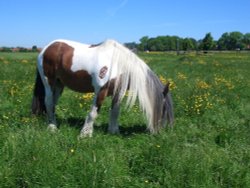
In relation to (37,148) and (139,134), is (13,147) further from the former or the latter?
(139,134)

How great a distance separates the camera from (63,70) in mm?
6891

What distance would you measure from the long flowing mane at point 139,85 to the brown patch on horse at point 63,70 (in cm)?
56

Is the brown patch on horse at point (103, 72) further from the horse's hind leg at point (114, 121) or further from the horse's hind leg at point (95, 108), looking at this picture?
the horse's hind leg at point (114, 121)

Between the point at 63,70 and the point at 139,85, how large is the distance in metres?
1.43

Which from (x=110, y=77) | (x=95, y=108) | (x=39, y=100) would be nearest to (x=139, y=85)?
(x=110, y=77)

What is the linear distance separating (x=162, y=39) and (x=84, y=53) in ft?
456

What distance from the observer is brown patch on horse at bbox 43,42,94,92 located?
6707mm

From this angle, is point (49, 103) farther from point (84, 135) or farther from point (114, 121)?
point (84, 135)

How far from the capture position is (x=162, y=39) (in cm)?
14350

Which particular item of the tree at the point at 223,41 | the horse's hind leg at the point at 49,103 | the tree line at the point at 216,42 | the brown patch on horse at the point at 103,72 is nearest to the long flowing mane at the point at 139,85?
the brown patch on horse at the point at 103,72

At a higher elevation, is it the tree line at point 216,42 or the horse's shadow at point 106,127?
the tree line at point 216,42

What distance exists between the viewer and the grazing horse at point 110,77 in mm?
6395

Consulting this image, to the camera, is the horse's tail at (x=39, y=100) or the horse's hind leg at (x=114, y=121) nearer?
the horse's hind leg at (x=114, y=121)

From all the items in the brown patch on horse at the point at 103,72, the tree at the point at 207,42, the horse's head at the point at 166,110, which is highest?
the tree at the point at 207,42
